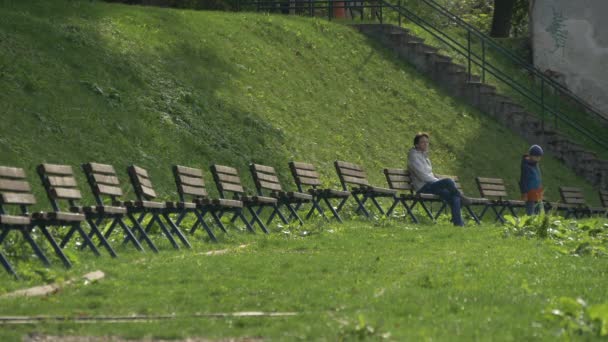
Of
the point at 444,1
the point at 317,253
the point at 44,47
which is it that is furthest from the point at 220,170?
the point at 444,1

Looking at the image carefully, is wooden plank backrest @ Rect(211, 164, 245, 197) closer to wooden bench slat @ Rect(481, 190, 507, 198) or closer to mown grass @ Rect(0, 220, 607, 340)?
mown grass @ Rect(0, 220, 607, 340)

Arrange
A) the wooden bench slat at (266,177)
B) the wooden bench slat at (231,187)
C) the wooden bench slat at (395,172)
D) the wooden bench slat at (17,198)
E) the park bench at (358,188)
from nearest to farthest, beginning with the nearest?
the wooden bench slat at (17,198) → the wooden bench slat at (231,187) → the wooden bench slat at (266,177) → the park bench at (358,188) → the wooden bench slat at (395,172)

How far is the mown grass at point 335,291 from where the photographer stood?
1026 centimetres

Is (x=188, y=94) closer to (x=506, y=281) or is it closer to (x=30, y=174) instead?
(x=30, y=174)

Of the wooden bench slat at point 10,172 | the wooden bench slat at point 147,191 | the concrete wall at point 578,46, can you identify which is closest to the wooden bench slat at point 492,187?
the wooden bench slat at point 147,191

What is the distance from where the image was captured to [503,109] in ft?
118

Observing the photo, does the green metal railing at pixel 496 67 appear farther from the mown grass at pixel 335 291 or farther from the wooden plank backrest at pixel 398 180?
the mown grass at pixel 335 291

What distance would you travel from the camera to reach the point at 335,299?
39.0 feet

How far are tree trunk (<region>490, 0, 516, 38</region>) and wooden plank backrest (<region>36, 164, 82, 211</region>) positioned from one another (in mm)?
31627

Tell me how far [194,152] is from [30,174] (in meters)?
4.95

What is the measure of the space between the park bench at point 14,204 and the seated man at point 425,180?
10.1 metres

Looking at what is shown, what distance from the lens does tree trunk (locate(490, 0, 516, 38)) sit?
46125 millimetres

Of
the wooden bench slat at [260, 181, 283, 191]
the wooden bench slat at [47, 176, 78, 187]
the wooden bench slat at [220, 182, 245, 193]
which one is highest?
the wooden bench slat at [47, 176, 78, 187]

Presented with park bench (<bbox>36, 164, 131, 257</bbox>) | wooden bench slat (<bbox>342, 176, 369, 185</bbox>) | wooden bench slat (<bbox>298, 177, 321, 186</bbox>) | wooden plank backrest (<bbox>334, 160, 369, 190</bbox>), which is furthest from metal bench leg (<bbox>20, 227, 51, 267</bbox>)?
wooden bench slat (<bbox>342, 176, 369, 185</bbox>)
